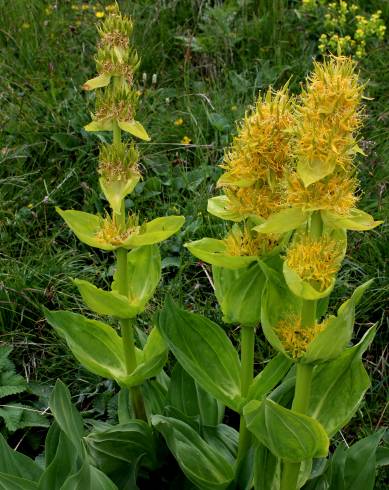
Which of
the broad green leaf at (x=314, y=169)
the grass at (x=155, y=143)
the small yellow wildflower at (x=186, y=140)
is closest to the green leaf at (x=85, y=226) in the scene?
the broad green leaf at (x=314, y=169)

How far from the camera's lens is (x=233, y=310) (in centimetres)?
238

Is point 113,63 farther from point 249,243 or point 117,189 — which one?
point 249,243

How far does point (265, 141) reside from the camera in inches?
80.7

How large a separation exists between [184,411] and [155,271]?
62 centimetres

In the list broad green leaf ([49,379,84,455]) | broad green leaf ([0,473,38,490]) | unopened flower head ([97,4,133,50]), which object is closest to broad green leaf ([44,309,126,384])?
broad green leaf ([49,379,84,455])

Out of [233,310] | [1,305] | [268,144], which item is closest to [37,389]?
[1,305]

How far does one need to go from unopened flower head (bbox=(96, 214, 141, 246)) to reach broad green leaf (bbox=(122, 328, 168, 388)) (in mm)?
462

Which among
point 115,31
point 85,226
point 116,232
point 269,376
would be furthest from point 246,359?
point 115,31

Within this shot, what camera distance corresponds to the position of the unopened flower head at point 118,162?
7.50 ft

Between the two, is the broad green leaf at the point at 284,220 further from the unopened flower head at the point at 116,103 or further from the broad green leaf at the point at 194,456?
the broad green leaf at the point at 194,456

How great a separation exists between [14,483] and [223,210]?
1.15 m

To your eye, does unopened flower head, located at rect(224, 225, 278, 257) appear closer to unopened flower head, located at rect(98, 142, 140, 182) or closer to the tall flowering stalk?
the tall flowering stalk

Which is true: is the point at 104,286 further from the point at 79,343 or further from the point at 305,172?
the point at 305,172

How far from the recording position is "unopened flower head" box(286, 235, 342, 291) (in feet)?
6.42
